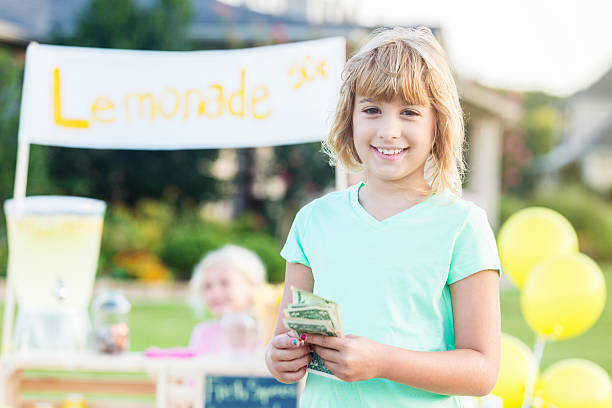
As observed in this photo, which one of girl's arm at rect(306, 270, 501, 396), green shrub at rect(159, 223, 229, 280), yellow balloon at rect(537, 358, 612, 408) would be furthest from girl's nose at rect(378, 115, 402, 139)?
green shrub at rect(159, 223, 229, 280)

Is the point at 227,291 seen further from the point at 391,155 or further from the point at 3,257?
the point at 3,257

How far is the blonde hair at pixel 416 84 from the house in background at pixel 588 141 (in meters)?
20.0

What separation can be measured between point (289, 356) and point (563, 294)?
258 centimetres

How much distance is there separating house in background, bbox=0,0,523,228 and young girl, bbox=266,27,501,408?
9406mm

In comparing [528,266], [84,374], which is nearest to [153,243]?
[84,374]

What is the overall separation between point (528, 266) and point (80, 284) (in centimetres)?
228

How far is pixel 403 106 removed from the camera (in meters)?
1.49

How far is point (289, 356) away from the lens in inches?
57.9

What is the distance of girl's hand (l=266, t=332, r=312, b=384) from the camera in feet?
4.81

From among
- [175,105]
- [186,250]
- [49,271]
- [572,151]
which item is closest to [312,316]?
[175,105]

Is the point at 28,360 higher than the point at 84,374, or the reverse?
the point at 28,360

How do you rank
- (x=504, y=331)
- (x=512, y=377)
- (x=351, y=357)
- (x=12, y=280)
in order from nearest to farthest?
(x=351, y=357), (x=12, y=280), (x=512, y=377), (x=504, y=331)

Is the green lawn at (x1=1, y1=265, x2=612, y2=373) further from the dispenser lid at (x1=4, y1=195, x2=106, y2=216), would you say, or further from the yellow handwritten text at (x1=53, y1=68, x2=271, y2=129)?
the yellow handwritten text at (x1=53, y1=68, x2=271, y2=129)

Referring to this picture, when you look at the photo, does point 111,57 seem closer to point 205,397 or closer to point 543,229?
point 205,397
